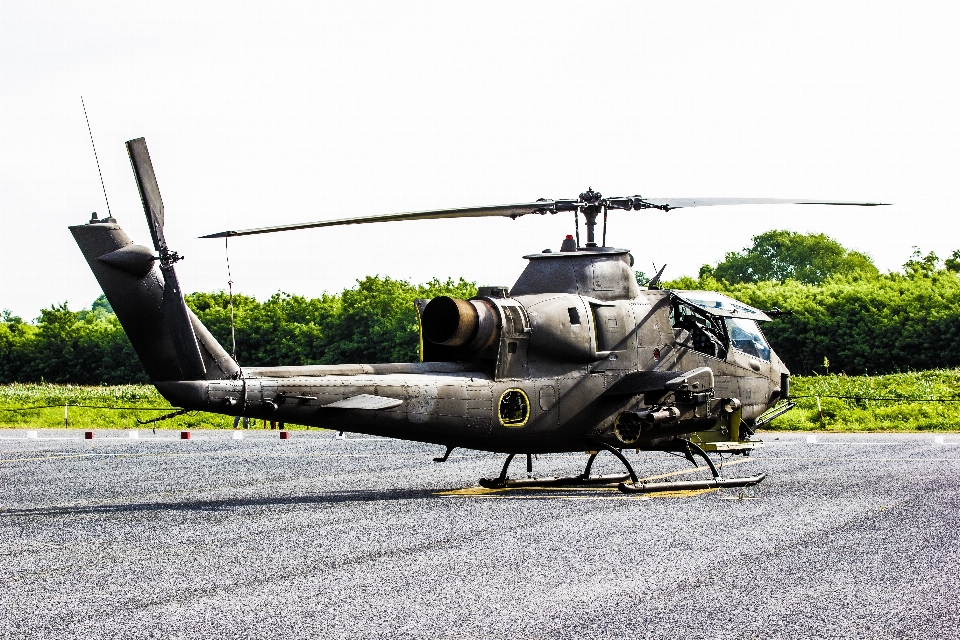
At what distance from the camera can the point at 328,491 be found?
62.6ft

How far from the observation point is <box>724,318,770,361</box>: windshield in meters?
19.4

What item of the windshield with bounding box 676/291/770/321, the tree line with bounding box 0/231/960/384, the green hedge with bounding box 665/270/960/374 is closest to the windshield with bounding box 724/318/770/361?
the windshield with bounding box 676/291/770/321

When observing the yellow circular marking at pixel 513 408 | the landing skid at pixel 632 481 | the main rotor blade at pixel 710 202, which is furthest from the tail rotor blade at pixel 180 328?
the main rotor blade at pixel 710 202

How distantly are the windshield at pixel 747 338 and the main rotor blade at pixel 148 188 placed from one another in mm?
10003

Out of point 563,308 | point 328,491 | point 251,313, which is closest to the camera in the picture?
point 563,308

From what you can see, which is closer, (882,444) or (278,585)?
(278,585)

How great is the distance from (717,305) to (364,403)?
6700 mm

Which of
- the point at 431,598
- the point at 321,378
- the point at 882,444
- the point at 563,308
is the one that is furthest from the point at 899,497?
the point at 882,444

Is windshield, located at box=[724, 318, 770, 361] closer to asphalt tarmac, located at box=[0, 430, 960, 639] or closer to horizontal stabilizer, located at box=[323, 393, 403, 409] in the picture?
asphalt tarmac, located at box=[0, 430, 960, 639]

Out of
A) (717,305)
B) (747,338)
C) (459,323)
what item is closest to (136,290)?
(459,323)

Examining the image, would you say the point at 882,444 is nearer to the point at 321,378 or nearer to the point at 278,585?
the point at 321,378

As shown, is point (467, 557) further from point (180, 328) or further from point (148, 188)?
point (148, 188)

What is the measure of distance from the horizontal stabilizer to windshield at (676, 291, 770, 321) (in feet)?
18.8

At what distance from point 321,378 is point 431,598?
19.9 ft
